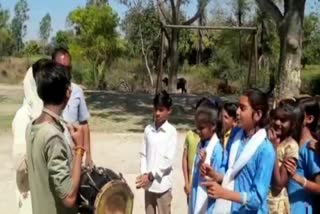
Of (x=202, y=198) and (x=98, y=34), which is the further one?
(x=98, y=34)

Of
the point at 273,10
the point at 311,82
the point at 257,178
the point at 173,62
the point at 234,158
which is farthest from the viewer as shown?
the point at 311,82

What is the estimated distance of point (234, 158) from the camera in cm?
377

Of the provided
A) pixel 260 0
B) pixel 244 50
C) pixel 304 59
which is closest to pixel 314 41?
pixel 304 59

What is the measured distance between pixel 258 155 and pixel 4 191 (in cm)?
526

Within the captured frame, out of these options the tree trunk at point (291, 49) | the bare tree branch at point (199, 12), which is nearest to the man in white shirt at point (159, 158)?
the tree trunk at point (291, 49)

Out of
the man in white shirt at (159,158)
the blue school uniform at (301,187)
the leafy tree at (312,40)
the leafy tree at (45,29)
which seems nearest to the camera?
the blue school uniform at (301,187)

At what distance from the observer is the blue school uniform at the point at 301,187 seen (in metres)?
4.09

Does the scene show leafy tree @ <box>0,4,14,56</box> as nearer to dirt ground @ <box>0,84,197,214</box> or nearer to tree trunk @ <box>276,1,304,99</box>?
dirt ground @ <box>0,84,197,214</box>

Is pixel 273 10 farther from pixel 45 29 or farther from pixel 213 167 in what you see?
pixel 45 29

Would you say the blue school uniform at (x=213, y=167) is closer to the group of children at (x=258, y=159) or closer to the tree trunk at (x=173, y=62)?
the group of children at (x=258, y=159)

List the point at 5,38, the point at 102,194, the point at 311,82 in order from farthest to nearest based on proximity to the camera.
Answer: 1. the point at 5,38
2. the point at 311,82
3. the point at 102,194

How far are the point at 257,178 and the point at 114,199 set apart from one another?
2.60 ft

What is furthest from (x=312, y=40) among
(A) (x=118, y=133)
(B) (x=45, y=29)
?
(B) (x=45, y=29)

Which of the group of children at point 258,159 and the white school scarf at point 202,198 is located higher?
the group of children at point 258,159
